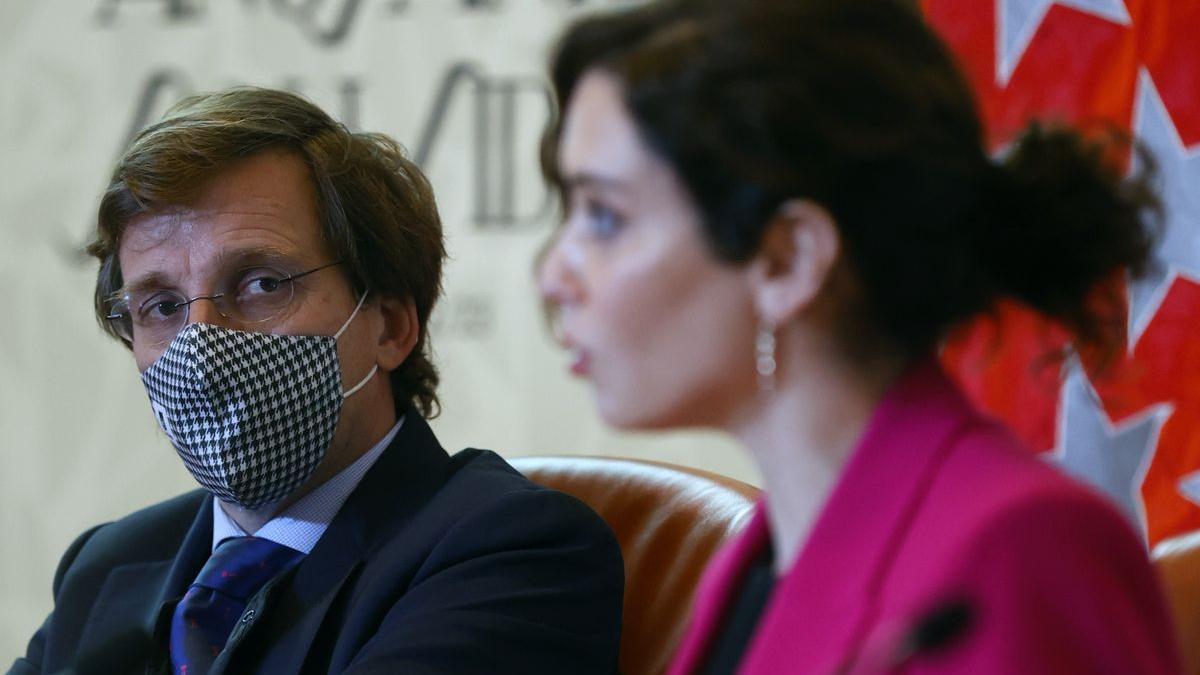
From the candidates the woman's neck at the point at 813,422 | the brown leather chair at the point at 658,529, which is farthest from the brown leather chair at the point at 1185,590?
the woman's neck at the point at 813,422

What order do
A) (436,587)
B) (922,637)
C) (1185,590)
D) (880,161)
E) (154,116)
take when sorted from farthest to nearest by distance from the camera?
(154,116) < (436,587) < (1185,590) < (880,161) < (922,637)

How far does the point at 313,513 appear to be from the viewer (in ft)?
5.83

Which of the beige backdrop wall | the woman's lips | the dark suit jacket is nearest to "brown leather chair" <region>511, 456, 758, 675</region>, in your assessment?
the dark suit jacket

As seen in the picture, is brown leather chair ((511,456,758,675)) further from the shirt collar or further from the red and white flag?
the red and white flag

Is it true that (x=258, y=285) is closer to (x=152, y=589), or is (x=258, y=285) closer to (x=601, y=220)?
(x=152, y=589)

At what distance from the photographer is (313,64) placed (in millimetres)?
3262

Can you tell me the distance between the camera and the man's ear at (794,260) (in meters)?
0.90

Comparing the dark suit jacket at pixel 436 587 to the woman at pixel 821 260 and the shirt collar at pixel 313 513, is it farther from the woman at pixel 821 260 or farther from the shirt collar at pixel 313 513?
the woman at pixel 821 260

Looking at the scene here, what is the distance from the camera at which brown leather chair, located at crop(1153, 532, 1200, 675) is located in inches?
55.2

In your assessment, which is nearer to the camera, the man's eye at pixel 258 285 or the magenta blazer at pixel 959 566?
the magenta blazer at pixel 959 566

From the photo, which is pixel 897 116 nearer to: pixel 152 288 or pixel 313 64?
pixel 152 288

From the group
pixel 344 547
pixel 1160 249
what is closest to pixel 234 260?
pixel 344 547

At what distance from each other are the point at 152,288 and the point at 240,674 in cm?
50

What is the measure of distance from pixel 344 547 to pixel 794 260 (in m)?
0.95
